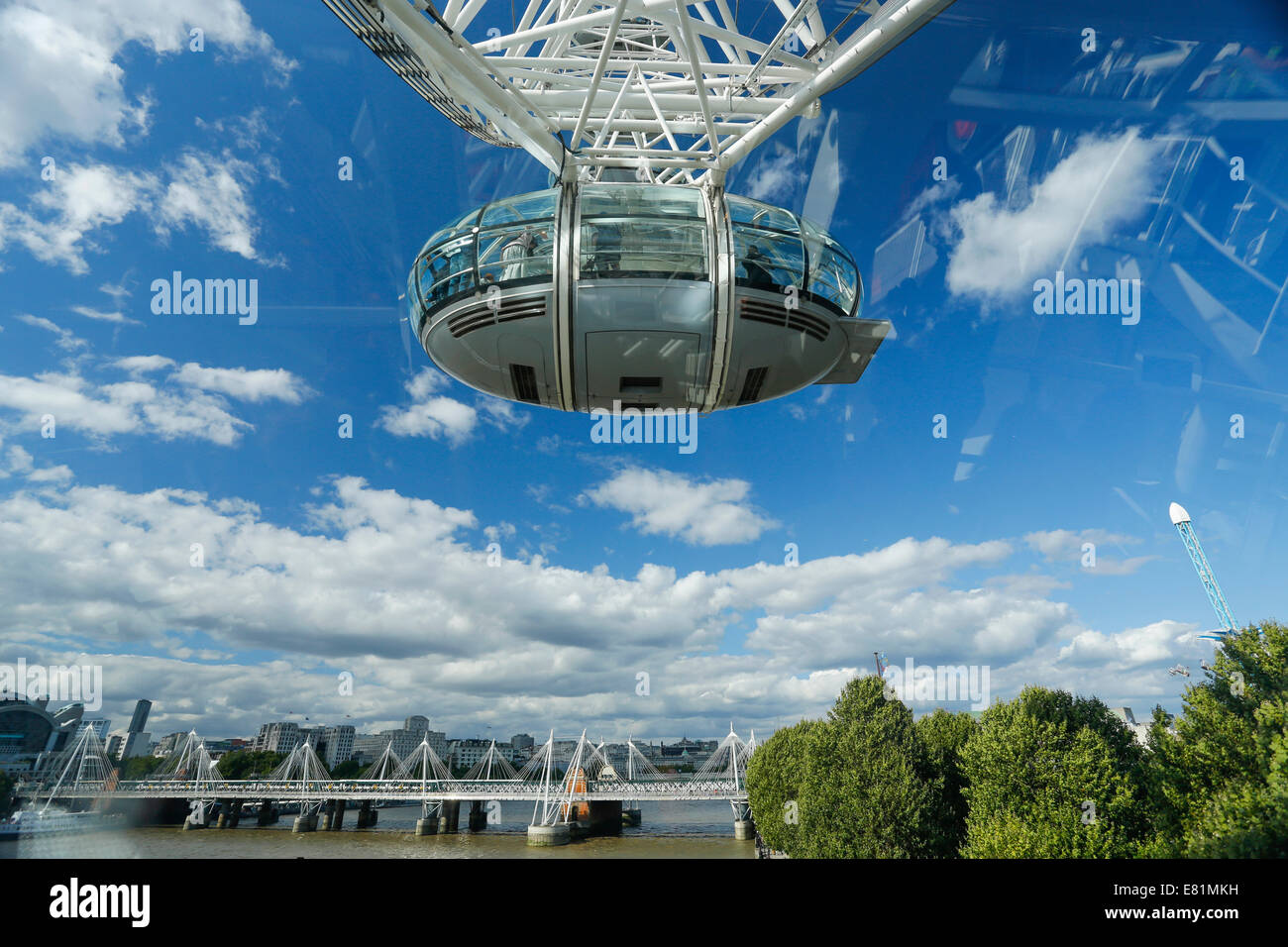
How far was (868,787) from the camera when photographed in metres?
23.9

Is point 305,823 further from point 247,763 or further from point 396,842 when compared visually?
point 247,763

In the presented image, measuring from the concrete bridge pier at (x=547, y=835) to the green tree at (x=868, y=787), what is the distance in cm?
3783

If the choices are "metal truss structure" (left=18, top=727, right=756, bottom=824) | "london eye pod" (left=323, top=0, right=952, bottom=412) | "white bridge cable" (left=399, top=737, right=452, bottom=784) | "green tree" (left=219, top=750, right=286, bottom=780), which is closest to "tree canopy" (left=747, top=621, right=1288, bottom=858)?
"london eye pod" (left=323, top=0, right=952, bottom=412)

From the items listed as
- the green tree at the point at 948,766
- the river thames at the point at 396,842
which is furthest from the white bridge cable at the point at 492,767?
the green tree at the point at 948,766

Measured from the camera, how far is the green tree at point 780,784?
98.0ft

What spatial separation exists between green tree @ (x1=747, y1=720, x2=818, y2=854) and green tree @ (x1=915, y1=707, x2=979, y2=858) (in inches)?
207

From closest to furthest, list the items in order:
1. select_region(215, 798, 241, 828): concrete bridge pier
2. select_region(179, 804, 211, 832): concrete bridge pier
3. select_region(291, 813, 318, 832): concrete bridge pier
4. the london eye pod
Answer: the london eye pod → select_region(179, 804, 211, 832): concrete bridge pier → select_region(291, 813, 318, 832): concrete bridge pier → select_region(215, 798, 241, 828): concrete bridge pier

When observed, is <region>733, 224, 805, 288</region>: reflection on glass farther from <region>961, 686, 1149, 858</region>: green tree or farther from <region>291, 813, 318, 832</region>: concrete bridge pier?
<region>291, 813, 318, 832</region>: concrete bridge pier

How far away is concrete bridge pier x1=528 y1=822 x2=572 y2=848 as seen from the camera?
5772cm

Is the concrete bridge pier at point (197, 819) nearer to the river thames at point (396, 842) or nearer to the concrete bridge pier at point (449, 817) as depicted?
the river thames at point (396, 842)

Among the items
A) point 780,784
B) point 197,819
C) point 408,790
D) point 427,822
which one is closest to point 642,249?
point 780,784

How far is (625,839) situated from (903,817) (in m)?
47.0

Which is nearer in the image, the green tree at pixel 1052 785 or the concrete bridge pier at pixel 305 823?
the green tree at pixel 1052 785
